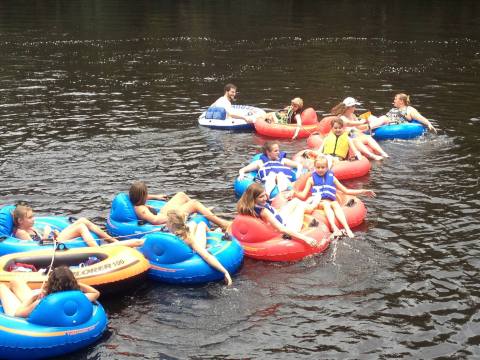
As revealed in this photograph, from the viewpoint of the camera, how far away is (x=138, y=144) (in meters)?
17.1

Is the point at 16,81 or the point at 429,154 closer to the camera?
the point at 429,154

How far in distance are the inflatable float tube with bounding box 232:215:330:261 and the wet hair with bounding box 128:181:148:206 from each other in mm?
1524

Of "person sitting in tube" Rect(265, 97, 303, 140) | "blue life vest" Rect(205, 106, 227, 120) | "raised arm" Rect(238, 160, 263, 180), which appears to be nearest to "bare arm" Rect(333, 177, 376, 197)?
"raised arm" Rect(238, 160, 263, 180)

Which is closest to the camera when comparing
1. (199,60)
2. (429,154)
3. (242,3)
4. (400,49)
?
(429,154)

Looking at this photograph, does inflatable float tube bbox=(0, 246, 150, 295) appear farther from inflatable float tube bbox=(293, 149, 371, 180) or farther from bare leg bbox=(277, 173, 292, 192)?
inflatable float tube bbox=(293, 149, 371, 180)

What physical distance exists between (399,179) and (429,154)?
2.03 meters

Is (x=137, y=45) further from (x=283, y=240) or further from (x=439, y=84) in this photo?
(x=283, y=240)

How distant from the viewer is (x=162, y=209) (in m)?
11.3

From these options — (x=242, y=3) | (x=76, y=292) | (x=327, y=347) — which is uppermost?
(x=242, y=3)

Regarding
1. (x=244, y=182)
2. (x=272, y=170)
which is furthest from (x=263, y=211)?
(x=244, y=182)

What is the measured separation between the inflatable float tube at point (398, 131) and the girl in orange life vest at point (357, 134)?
1.44 ft

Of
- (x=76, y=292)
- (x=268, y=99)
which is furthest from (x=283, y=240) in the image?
(x=268, y=99)

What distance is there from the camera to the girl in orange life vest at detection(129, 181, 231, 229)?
10959 millimetres

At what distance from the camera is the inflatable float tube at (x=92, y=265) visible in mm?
9102
